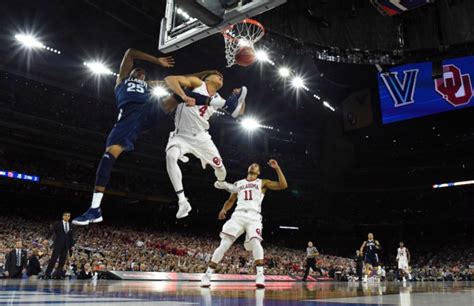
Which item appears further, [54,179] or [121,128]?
[54,179]

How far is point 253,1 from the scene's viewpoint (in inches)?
207

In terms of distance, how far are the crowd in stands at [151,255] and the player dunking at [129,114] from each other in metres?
6.92

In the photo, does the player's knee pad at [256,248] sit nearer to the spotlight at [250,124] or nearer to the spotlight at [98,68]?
the spotlight at [98,68]

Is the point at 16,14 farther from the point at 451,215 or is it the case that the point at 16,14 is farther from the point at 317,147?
the point at 451,215

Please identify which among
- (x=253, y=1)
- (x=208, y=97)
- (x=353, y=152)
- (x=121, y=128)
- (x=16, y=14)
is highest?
(x=16, y=14)

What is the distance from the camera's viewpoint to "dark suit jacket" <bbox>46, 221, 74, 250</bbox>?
8.91 meters

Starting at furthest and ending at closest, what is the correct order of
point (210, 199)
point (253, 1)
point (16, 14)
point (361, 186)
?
point (361, 186) → point (210, 199) → point (16, 14) → point (253, 1)

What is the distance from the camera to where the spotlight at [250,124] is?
26445 millimetres

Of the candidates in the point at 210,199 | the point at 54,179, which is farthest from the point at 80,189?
the point at 210,199

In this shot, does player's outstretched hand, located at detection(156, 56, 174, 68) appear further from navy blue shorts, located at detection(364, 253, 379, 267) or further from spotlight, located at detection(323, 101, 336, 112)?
spotlight, located at detection(323, 101, 336, 112)

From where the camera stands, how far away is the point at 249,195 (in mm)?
6590

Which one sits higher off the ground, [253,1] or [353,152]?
[353,152]

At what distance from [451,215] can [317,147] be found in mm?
10844

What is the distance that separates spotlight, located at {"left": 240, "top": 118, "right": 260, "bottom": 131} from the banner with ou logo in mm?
9460
